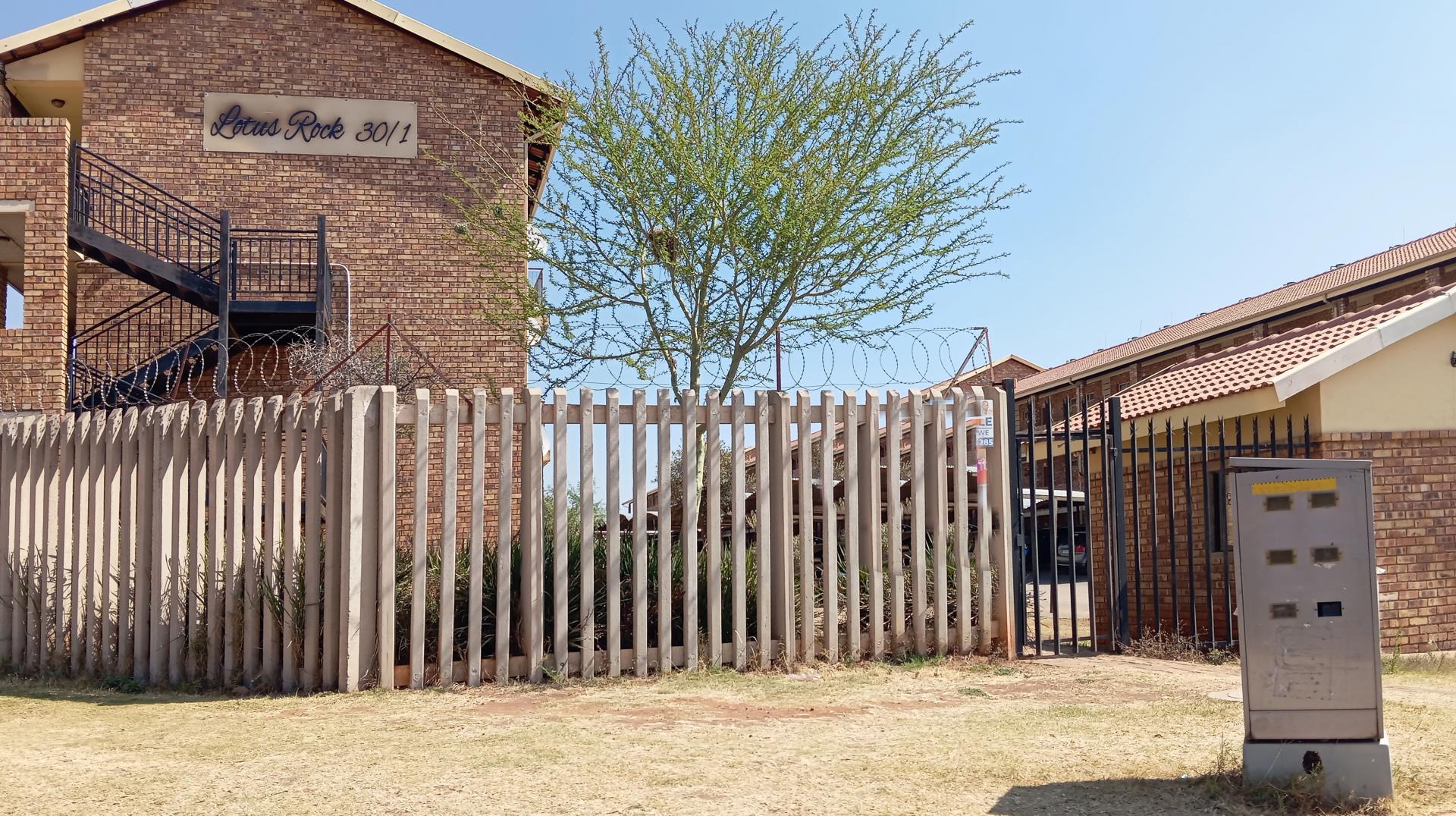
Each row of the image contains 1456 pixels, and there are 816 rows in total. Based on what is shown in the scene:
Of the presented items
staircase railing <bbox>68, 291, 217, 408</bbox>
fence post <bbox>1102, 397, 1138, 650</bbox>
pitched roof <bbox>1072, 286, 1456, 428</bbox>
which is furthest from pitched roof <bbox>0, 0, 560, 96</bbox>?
fence post <bbox>1102, 397, 1138, 650</bbox>

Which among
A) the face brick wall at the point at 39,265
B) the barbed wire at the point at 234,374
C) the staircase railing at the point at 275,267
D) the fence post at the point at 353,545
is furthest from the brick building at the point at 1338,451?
the face brick wall at the point at 39,265

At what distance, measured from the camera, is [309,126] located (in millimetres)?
19953

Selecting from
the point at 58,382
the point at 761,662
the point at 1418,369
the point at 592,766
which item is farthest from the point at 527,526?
the point at 58,382

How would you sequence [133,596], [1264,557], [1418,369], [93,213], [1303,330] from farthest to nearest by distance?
[93,213] → [1303,330] → [1418,369] → [133,596] → [1264,557]

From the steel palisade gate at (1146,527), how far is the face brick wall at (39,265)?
523 inches

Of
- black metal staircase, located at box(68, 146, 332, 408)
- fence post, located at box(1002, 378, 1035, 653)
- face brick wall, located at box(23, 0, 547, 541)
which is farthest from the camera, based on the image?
face brick wall, located at box(23, 0, 547, 541)

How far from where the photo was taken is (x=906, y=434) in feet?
31.4

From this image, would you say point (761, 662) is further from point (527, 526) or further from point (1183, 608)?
point (1183, 608)

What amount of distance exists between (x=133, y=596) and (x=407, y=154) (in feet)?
41.3

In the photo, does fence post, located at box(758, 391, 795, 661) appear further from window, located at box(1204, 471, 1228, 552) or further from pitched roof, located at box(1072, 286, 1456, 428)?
pitched roof, located at box(1072, 286, 1456, 428)

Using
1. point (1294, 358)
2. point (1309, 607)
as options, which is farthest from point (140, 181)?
point (1309, 607)

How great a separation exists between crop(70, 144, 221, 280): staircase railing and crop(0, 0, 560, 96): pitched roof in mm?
2094

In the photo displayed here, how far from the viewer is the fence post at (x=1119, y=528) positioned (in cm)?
994

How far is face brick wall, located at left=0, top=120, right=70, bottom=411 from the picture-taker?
1677cm
